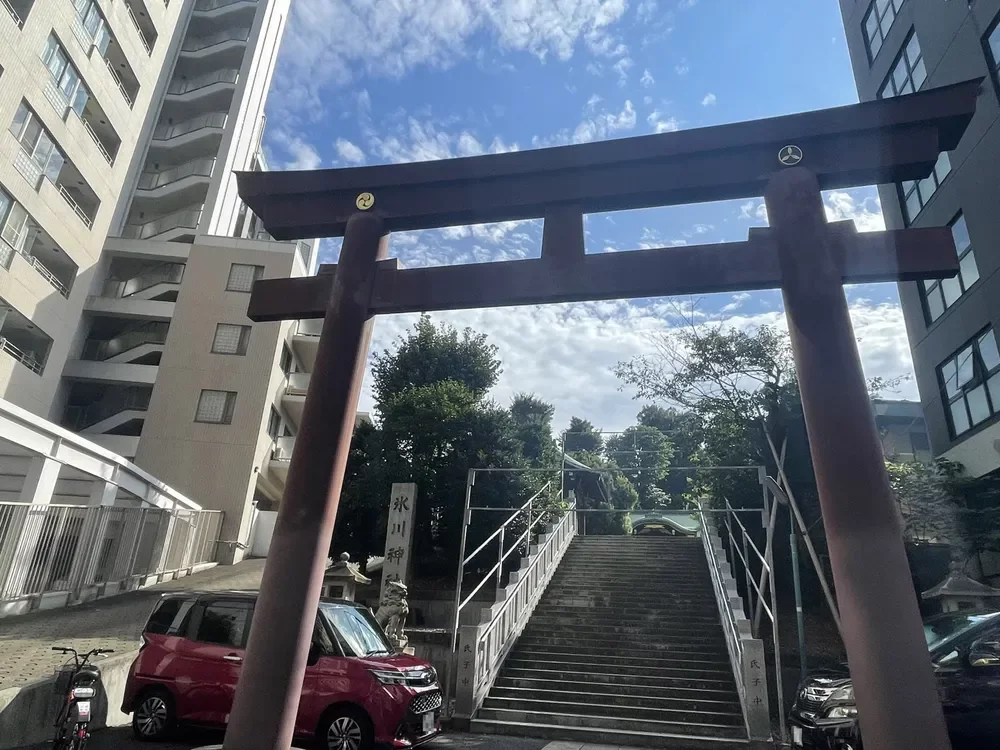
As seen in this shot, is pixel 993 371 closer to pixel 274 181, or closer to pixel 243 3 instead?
pixel 274 181

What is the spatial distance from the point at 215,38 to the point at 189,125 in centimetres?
504

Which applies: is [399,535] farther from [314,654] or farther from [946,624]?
[946,624]

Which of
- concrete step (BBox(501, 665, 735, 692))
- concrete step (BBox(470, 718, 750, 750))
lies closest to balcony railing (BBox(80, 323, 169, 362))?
concrete step (BBox(501, 665, 735, 692))

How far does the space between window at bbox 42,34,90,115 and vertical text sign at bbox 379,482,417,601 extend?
1743 cm

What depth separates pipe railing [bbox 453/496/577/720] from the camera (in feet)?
30.9

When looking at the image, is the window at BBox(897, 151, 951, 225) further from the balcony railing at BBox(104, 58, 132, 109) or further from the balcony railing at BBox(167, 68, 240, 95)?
the balcony railing at BBox(167, 68, 240, 95)

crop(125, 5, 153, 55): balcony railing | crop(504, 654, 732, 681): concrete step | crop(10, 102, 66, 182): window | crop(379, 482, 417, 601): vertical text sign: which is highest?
crop(125, 5, 153, 55): balcony railing

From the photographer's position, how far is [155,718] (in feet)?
22.7

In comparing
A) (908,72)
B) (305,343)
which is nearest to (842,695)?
(908,72)

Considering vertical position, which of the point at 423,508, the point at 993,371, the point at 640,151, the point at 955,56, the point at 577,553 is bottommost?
the point at 577,553

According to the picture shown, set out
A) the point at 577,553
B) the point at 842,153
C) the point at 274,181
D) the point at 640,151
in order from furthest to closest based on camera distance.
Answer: the point at 577,553, the point at 274,181, the point at 640,151, the point at 842,153

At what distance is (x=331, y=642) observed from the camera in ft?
23.4

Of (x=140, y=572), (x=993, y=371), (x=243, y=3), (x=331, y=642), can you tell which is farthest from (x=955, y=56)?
(x=243, y=3)

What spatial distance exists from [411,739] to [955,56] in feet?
56.0
